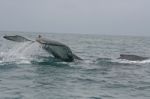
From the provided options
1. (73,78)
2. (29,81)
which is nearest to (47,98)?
(29,81)

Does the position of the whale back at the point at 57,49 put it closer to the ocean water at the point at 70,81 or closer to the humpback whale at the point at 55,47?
the humpback whale at the point at 55,47

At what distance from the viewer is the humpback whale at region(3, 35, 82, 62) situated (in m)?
23.7

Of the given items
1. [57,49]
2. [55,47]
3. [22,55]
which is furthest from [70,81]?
[22,55]

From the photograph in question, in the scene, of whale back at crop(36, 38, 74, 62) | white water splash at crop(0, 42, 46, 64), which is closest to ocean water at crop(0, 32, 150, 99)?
white water splash at crop(0, 42, 46, 64)

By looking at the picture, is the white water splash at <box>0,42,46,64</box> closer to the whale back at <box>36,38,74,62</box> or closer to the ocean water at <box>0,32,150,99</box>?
the ocean water at <box>0,32,150,99</box>

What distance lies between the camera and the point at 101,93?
16.1 m

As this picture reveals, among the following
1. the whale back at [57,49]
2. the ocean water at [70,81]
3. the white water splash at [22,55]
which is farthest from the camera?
the white water splash at [22,55]

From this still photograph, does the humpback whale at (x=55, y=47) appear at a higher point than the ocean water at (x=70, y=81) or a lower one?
higher

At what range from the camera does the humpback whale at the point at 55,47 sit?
23.7m

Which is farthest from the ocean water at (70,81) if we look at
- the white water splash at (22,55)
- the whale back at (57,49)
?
the whale back at (57,49)

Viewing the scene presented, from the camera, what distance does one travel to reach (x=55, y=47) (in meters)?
Result: 25.2

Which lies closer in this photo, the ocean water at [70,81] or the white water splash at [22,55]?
the ocean water at [70,81]

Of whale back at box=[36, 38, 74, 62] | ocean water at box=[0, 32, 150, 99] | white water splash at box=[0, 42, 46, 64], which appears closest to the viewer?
ocean water at box=[0, 32, 150, 99]

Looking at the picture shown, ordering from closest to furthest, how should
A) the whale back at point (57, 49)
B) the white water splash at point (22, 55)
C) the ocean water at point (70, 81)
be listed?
the ocean water at point (70, 81) → the whale back at point (57, 49) → the white water splash at point (22, 55)
